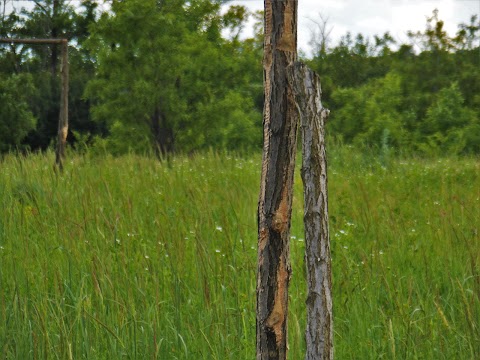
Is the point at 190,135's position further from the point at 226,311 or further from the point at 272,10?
the point at 272,10

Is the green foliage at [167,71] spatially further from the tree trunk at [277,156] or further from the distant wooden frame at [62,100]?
the tree trunk at [277,156]

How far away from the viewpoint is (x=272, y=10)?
2236 mm

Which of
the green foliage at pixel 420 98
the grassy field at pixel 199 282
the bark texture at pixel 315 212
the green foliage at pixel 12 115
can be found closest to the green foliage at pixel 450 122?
the green foliage at pixel 420 98

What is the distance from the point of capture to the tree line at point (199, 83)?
61.4 feet

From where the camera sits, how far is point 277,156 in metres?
2.22

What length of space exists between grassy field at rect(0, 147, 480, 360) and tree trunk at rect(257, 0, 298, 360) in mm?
794

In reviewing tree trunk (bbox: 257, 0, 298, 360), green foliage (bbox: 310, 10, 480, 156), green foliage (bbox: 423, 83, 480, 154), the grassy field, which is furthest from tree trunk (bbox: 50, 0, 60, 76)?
tree trunk (bbox: 257, 0, 298, 360)

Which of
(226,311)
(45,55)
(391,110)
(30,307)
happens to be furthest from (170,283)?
(45,55)

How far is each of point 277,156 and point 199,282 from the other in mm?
2003

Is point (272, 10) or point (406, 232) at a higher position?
point (272, 10)

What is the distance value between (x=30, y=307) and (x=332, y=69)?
25.1 meters

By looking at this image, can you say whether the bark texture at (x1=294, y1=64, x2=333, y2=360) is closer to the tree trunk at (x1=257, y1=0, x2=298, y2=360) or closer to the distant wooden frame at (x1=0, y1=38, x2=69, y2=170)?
the tree trunk at (x1=257, y1=0, x2=298, y2=360)

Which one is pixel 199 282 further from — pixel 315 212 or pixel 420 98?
pixel 420 98

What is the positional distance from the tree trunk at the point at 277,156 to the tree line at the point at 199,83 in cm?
1006
